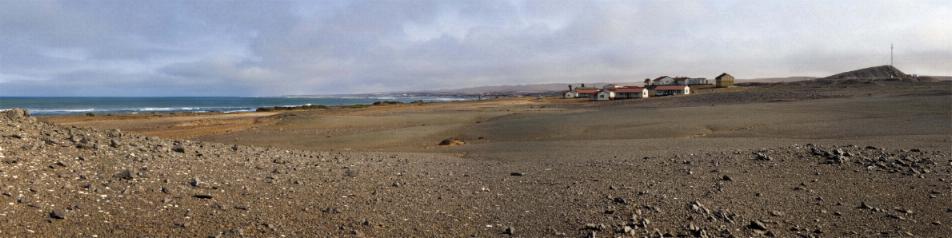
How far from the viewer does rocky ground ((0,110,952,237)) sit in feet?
18.4

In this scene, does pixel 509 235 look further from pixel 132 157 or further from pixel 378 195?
pixel 132 157

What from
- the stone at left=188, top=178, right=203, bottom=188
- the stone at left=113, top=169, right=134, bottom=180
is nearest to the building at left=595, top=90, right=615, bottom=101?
the stone at left=188, top=178, right=203, bottom=188

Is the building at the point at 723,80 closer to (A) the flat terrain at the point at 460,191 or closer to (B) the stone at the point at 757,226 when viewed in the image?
(A) the flat terrain at the point at 460,191

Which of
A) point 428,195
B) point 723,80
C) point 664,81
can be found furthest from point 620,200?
Result: point 664,81

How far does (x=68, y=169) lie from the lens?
6812mm

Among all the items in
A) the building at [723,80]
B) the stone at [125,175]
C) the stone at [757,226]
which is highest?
the building at [723,80]

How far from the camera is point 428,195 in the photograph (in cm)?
762

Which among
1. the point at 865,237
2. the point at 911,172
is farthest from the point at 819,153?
the point at 865,237

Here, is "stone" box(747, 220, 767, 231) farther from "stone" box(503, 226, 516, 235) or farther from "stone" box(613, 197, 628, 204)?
"stone" box(503, 226, 516, 235)

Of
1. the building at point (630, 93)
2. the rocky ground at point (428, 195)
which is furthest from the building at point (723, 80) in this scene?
the rocky ground at point (428, 195)

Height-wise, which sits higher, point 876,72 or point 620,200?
point 876,72

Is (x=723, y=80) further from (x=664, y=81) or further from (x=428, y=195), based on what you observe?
(x=428, y=195)

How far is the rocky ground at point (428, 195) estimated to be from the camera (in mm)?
5602

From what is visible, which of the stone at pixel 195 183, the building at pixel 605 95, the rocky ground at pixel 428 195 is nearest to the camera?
the rocky ground at pixel 428 195
